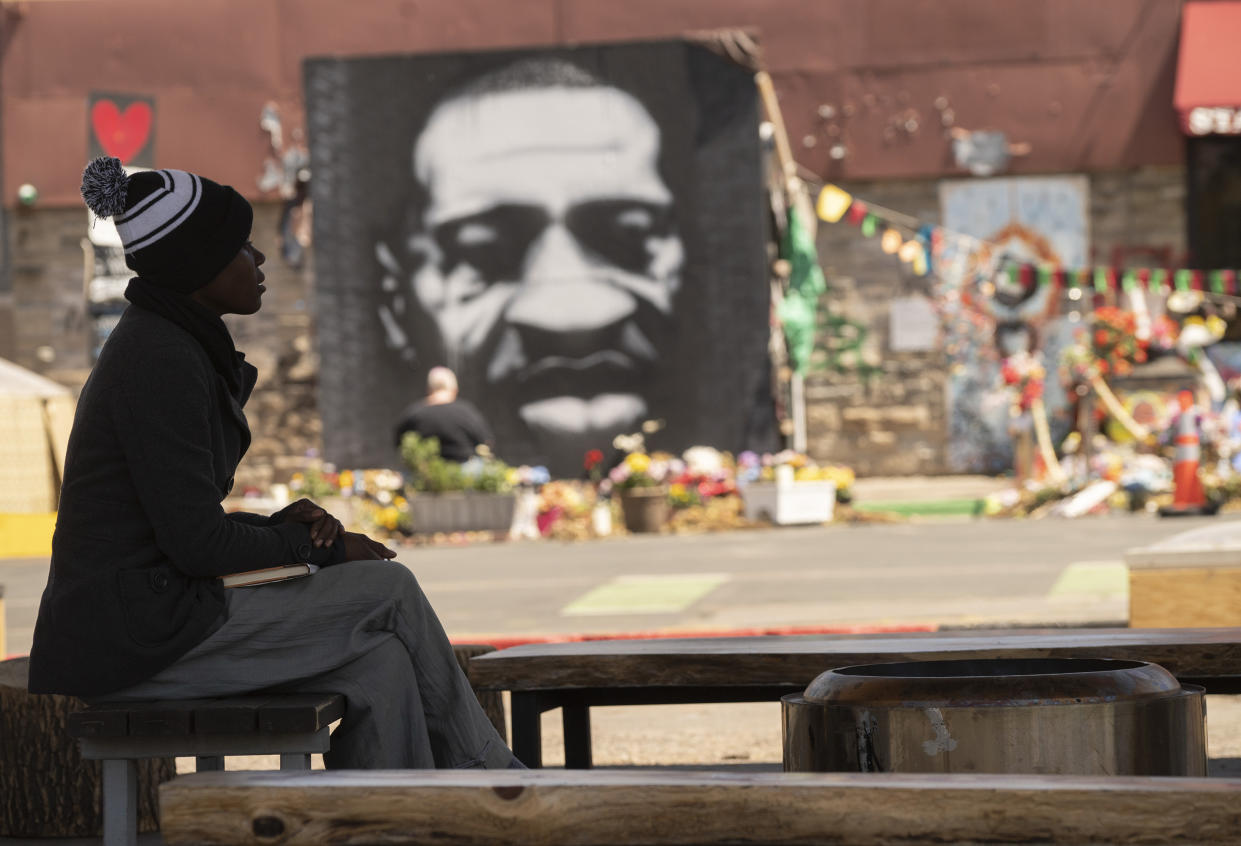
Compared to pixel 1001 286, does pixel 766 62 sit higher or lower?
higher

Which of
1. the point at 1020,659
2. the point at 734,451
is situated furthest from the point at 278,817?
the point at 734,451

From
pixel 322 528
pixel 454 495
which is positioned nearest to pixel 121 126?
pixel 454 495

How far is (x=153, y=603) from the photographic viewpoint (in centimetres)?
316

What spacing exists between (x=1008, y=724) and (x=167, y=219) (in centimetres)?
171

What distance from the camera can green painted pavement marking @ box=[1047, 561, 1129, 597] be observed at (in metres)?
9.70

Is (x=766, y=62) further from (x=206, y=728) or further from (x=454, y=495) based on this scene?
(x=206, y=728)

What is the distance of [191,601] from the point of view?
10.5 ft

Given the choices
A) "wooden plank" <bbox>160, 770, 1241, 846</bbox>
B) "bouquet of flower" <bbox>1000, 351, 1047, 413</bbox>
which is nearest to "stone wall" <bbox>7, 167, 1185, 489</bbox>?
"bouquet of flower" <bbox>1000, 351, 1047, 413</bbox>

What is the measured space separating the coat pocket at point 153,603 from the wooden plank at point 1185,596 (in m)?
4.27

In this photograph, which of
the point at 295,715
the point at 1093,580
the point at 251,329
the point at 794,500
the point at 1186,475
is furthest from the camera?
the point at 251,329

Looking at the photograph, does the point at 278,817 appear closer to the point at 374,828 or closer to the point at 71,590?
the point at 374,828

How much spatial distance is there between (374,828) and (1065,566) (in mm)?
9380

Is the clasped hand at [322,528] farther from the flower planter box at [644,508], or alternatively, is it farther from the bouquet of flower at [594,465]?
the bouquet of flower at [594,465]

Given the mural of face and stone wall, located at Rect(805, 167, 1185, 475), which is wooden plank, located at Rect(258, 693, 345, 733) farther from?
stone wall, located at Rect(805, 167, 1185, 475)
